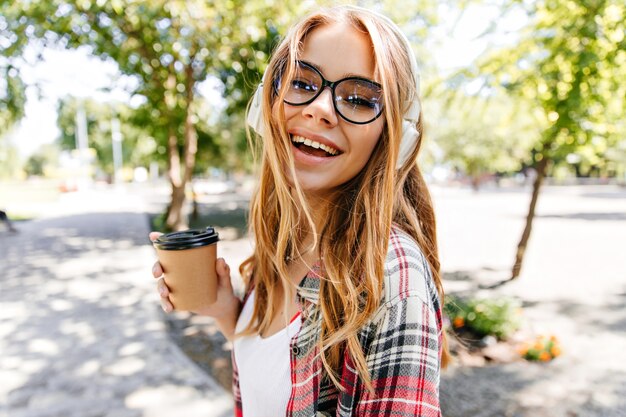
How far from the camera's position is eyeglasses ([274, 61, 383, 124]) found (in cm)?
108

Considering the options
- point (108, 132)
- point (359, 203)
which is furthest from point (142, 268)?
point (108, 132)

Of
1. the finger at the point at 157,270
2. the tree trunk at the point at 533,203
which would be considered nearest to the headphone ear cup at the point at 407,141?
the finger at the point at 157,270

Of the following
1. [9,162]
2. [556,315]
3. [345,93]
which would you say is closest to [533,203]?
[556,315]

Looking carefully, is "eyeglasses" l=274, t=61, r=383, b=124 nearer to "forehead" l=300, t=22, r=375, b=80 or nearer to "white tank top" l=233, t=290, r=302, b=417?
"forehead" l=300, t=22, r=375, b=80

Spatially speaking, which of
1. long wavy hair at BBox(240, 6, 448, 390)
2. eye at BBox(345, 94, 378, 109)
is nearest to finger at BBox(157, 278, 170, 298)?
long wavy hair at BBox(240, 6, 448, 390)

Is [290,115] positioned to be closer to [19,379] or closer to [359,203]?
[359,203]

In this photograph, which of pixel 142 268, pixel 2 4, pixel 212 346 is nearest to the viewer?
pixel 212 346

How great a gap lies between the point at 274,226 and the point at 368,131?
23.4 inches

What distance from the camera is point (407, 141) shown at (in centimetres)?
118

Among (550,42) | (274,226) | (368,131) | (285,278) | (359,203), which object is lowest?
(285,278)

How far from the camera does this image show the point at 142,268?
316 inches

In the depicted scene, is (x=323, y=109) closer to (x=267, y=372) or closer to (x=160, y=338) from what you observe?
(x=267, y=372)

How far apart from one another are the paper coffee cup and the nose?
22.4 inches

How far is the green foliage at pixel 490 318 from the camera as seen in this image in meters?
4.36
